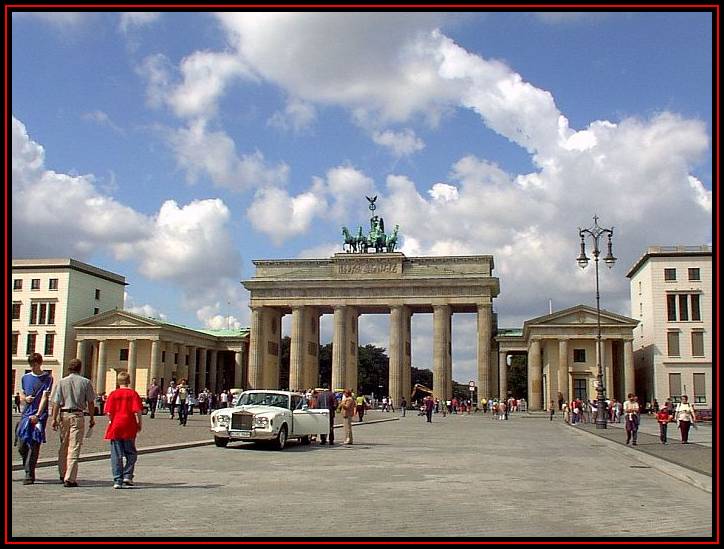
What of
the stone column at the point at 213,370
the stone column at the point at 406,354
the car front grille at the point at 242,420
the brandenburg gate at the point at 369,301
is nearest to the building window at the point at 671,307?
the brandenburg gate at the point at 369,301

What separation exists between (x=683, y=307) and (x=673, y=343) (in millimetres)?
3698

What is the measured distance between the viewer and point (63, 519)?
32.7 ft

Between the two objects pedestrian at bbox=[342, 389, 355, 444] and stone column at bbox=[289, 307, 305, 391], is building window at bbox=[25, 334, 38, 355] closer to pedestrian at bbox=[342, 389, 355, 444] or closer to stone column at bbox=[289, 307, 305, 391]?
stone column at bbox=[289, 307, 305, 391]

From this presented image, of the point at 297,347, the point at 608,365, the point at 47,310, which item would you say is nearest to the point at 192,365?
the point at 297,347

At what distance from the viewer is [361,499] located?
12.3m

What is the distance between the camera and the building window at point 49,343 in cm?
9025

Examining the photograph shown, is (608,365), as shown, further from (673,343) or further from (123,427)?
(123,427)

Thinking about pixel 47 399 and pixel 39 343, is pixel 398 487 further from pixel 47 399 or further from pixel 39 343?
pixel 39 343

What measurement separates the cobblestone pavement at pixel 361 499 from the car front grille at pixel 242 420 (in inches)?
57.2

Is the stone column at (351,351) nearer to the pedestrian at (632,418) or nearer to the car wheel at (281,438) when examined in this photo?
the pedestrian at (632,418)

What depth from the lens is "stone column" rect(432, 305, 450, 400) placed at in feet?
288
